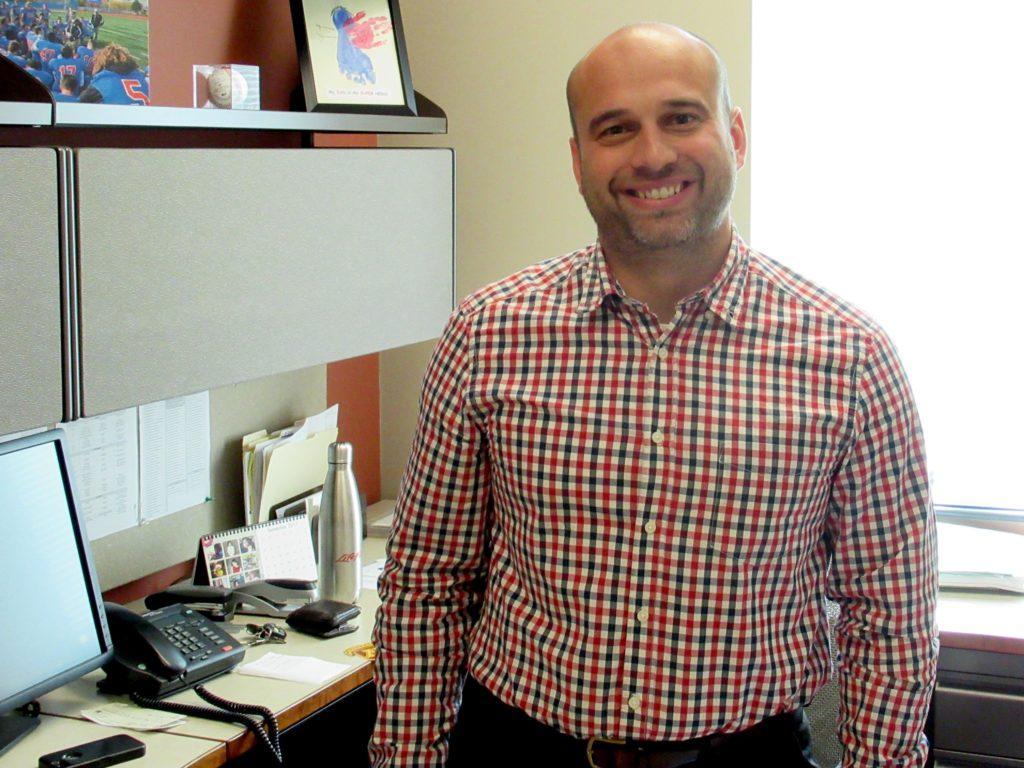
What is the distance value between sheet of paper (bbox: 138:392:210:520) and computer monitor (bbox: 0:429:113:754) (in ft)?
1.38

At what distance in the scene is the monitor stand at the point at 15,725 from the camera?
5.56ft

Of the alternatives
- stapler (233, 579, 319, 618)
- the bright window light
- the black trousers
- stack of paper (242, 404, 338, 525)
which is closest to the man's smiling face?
the black trousers

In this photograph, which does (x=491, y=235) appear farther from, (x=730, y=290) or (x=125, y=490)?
(x=730, y=290)

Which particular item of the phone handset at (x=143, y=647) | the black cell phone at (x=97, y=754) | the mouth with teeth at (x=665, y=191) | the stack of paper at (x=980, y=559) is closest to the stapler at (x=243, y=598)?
the phone handset at (x=143, y=647)

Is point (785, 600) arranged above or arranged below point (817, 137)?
below

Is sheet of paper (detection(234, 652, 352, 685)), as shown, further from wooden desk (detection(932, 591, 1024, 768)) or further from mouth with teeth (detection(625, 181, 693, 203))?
wooden desk (detection(932, 591, 1024, 768))

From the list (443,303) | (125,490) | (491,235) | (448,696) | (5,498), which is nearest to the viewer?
(448,696)

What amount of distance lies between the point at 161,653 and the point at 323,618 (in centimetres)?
33

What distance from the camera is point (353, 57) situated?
8.32ft

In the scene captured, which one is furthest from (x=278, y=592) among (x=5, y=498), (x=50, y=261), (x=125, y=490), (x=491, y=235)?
(x=491, y=235)

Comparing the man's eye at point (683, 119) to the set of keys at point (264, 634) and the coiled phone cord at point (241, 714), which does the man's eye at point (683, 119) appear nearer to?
the coiled phone cord at point (241, 714)

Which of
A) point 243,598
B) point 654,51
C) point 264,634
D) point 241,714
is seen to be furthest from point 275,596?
point 654,51

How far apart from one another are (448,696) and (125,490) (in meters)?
0.91

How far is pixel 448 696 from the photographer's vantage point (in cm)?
162
